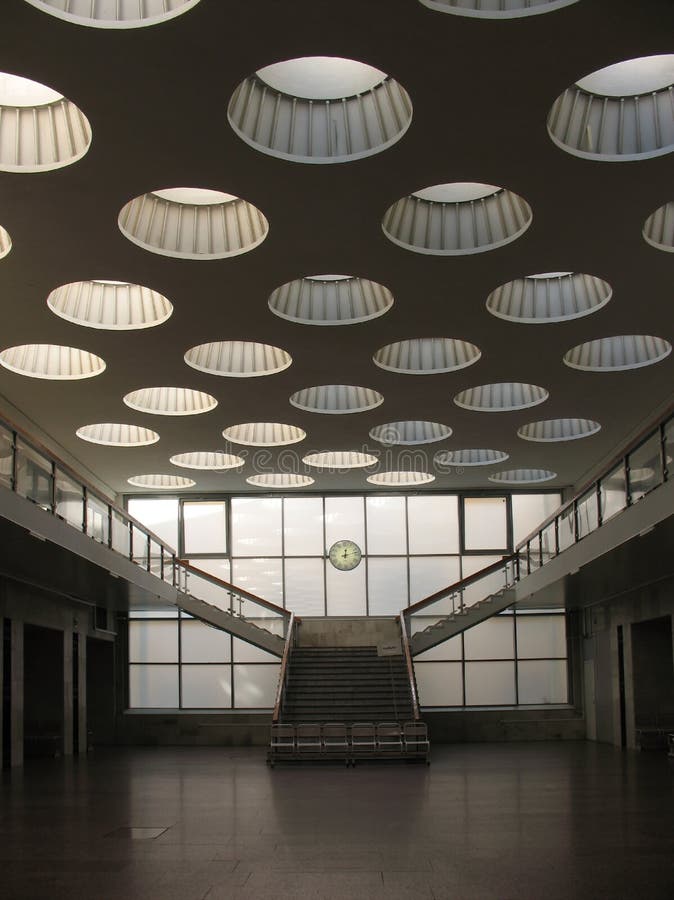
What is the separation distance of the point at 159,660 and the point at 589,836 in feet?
84.3

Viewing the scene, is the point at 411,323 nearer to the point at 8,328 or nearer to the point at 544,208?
the point at 544,208

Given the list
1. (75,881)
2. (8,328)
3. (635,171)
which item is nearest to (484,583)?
(8,328)

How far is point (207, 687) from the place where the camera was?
118 feet

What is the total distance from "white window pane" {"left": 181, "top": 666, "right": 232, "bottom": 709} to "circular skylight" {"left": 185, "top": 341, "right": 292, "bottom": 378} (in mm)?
16432

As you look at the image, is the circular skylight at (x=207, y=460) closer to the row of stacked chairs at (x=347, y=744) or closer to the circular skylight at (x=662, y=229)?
the row of stacked chairs at (x=347, y=744)

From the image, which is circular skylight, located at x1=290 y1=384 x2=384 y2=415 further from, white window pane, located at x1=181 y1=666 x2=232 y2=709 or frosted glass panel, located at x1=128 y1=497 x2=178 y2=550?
white window pane, located at x1=181 y1=666 x2=232 y2=709

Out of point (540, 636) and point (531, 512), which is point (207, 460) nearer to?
point (531, 512)

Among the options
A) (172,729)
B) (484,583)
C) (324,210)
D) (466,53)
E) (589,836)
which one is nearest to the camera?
(466,53)

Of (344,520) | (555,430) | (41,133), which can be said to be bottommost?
(344,520)

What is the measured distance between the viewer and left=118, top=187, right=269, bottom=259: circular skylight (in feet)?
52.4

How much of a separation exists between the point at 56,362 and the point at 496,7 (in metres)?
15.1

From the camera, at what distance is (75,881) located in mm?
10180

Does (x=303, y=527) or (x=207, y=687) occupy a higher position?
(x=303, y=527)

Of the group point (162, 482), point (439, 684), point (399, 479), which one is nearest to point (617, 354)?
point (399, 479)
